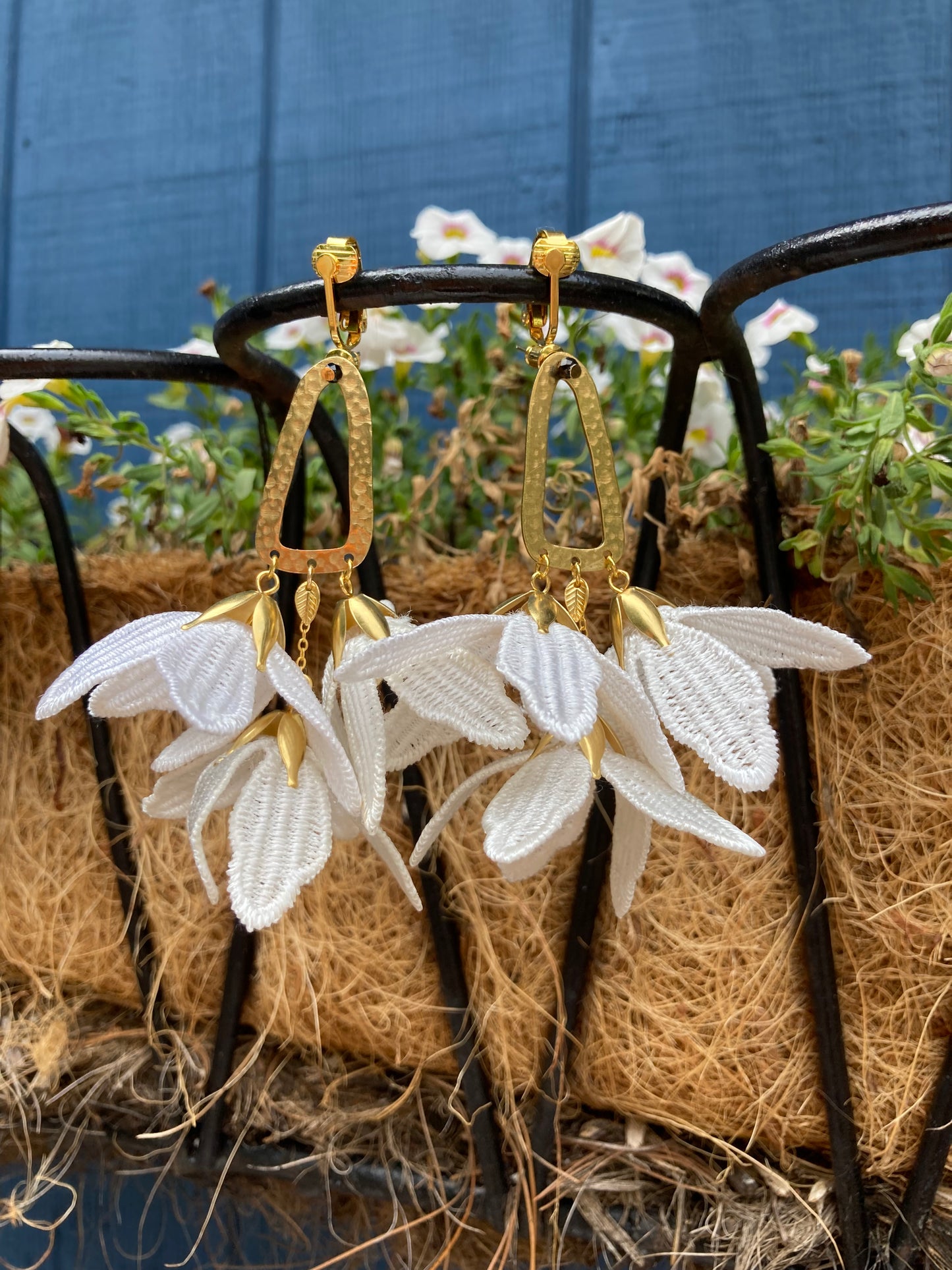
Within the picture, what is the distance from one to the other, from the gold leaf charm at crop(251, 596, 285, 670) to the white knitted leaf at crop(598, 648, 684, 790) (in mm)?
100

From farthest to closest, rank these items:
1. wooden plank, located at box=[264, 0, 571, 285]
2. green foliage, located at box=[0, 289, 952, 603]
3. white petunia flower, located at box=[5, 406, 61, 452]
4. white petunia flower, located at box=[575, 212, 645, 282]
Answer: wooden plank, located at box=[264, 0, 571, 285] < white petunia flower, located at box=[5, 406, 61, 452] < white petunia flower, located at box=[575, 212, 645, 282] < green foliage, located at box=[0, 289, 952, 603]

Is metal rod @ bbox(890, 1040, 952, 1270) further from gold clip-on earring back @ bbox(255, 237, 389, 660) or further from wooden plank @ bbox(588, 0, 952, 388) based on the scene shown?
wooden plank @ bbox(588, 0, 952, 388)

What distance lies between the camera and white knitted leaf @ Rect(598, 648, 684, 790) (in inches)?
10.3

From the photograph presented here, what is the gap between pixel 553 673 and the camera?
248 millimetres

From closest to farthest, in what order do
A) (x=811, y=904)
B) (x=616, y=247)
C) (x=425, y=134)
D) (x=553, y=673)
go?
(x=553, y=673) < (x=811, y=904) < (x=616, y=247) < (x=425, y=134)

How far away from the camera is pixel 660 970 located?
377 mm

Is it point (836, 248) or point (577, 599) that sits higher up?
point (836, 248)

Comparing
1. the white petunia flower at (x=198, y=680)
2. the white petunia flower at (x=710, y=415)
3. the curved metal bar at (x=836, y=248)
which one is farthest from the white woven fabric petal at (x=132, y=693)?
the white petunia flower at (x=710, y=415)

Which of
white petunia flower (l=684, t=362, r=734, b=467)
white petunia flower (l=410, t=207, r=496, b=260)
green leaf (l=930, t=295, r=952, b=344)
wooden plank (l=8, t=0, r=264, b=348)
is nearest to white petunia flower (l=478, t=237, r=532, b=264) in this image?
white petunia flower (l=410, t=207, r=496, b=260)

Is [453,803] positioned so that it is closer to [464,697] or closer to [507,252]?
[464,697]

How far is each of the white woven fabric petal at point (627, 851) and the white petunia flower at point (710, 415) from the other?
10.4 inches

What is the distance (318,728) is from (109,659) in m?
0.06

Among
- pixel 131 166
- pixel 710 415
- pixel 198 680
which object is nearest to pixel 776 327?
pixel 710 415

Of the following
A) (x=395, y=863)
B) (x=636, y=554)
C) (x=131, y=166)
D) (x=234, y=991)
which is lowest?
(x=234, y=991)
